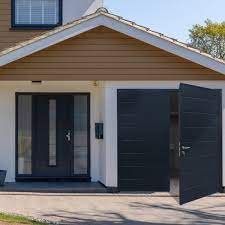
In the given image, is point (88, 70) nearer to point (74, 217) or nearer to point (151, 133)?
point (151, 133)

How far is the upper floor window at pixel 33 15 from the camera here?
16797 millimetres

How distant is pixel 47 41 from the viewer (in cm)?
1308

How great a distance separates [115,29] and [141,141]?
264cm

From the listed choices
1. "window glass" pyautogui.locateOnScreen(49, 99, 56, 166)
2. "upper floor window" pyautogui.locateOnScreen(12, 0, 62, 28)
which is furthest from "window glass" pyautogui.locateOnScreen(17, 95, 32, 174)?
"upper floor window" pyautogui.locateOnScreen(12, 0, 62, 28)

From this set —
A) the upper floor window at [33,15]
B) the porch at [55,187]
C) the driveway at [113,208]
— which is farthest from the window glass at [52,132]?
the upper floor window at [33,15]

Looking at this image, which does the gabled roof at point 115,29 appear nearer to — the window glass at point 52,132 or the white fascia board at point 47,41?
the white fascia board at point 47,41

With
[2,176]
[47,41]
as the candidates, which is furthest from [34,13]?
[2,176]

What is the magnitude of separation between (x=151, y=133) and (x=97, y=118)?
2119mm

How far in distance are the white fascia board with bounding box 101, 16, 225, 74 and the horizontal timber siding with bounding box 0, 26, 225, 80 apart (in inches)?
8.4

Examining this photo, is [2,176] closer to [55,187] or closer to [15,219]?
[55,187]

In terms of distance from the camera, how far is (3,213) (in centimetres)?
1032

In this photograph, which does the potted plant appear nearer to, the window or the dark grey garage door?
the window

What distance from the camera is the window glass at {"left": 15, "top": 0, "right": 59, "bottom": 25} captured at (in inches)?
663

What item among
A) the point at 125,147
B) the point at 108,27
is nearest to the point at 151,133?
the point at 125,147
